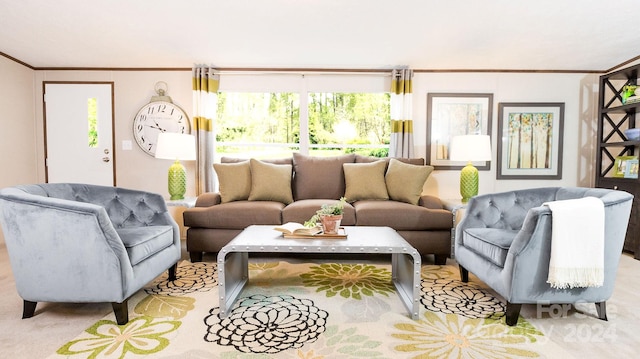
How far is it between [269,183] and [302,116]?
4.05ft

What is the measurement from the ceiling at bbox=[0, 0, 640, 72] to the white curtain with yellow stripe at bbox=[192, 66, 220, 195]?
7.3 inches

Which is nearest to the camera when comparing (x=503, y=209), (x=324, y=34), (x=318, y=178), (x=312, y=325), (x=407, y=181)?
(x=312, y=325)

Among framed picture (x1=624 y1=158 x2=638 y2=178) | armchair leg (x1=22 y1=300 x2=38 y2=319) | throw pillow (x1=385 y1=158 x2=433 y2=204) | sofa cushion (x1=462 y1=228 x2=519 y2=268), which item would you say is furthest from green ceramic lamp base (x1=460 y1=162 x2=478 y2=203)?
armchair leg (x1=22 y1=300 x2=38 y2=319)

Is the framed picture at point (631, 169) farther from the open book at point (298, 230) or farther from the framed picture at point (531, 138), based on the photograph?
the open book at point (298, 230)

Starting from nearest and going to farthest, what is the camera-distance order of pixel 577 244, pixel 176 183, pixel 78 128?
pixel 577 244 → pixel 176 183 → pixel 78 128

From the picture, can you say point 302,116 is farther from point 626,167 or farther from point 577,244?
point 626,167

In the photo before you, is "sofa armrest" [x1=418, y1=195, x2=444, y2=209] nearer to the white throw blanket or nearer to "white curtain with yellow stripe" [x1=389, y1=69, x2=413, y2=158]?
"white curtain with yellow stripe" [x1=389, y1=69, x2=413, y2=158]

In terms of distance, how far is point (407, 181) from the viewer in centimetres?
351

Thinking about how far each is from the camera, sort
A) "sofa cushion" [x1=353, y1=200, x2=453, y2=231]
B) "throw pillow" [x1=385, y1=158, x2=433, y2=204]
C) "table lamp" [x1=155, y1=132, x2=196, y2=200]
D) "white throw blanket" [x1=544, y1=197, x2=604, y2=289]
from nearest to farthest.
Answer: "white throw blanket" [x1=544, y1=197, x2=604, y2=289], "sofa cushion" [x1=353, y1=200, x2=453, y2=231], "throw pillow" [x1=385, y1=158, x2=433, y2=204], "table lamp" [x1=155, y1=132, x2=196, y2=200]

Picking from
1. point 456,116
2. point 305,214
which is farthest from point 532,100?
point 305,214

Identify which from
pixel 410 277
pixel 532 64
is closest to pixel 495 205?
pixel 410 277

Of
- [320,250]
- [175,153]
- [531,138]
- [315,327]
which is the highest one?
[531,138]

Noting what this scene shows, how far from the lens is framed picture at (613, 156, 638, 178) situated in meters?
3.58

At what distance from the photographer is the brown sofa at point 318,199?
10.3 feet
